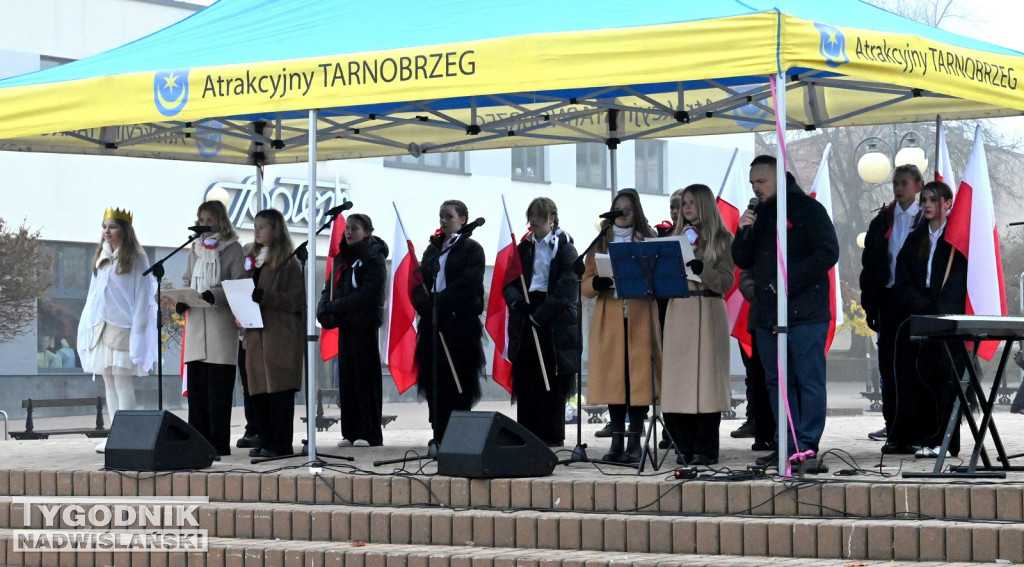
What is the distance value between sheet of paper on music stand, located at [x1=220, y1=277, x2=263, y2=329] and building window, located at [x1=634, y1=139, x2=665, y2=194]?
2564 cm

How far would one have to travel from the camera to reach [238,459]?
9.20 metres

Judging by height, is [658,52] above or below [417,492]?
above

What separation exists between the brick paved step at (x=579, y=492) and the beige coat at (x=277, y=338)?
120cm

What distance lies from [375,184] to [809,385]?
22.5 m

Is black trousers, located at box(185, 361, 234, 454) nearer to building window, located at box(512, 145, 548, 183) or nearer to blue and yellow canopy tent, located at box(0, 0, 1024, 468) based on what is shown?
blue and yellow canopy tent, located at box(0, 0, 1024, 468)

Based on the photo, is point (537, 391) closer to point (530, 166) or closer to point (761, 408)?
point (761, 408)

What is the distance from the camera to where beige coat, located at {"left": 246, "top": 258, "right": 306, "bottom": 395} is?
361 inches

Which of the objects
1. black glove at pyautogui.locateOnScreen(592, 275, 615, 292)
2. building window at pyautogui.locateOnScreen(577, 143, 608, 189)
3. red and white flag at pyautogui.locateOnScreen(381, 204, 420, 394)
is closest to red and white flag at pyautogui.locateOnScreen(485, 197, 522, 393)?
red and white flag at pyautogui.locateOnScreen(381, 204, 420, 394)

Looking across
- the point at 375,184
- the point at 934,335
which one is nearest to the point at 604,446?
the point at 934,335

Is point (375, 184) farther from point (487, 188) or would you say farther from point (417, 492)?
point (417, 492)

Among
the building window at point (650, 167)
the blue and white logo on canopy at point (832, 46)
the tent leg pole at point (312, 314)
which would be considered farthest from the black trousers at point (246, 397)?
the building window at point (650, 167)

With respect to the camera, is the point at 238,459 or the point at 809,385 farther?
the point at 238,459

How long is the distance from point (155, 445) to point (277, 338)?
4.27 ft

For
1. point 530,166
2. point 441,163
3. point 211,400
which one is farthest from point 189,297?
point 530,166
